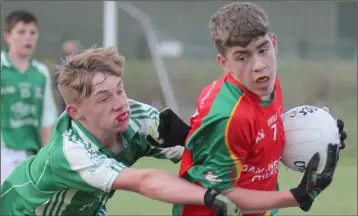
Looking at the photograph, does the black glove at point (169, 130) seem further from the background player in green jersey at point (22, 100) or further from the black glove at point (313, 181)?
the background player in green jersey at point (22, 100)

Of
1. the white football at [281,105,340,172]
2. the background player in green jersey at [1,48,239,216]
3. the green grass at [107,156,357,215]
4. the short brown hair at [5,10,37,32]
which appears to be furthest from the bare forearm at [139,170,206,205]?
the green grass at [107,156,357,215]

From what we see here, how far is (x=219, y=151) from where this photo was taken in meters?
3.52

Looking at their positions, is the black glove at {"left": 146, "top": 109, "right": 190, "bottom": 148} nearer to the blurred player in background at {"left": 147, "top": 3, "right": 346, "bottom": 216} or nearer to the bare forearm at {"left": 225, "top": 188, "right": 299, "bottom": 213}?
the blurred player in background at {"left": 147, "top": 3, "right": 346, "bottom": 216}

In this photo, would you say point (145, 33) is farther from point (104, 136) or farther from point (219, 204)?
point (219, 204)

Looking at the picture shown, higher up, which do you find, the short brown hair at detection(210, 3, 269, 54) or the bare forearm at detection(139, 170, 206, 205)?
the short brown hair at detection(210, 3, 269, 54)

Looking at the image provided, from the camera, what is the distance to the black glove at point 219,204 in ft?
11.3

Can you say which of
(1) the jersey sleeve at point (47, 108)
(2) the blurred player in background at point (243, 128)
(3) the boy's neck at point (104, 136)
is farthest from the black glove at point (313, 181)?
(1) the jersey sleeve at point (47, 108)

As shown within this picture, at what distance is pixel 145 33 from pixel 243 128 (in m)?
12.9

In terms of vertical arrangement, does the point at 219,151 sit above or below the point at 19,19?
below

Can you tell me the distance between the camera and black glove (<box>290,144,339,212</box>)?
137 inches

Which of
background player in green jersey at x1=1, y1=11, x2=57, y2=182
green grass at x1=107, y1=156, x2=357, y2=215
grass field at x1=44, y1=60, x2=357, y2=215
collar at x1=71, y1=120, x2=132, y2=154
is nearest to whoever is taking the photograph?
collar at x1=71, y1=120, x2=132, y2=154

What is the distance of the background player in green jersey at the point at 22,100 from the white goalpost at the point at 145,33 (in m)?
6.74

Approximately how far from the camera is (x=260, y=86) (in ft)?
11.6

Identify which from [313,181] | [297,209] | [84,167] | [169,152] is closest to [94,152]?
[84,167]
